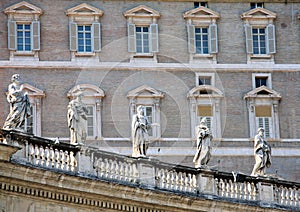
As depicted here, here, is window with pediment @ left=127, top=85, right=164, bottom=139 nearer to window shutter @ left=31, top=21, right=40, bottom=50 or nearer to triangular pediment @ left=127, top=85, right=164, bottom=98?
triangular pediment @ left=127, top=85, right=164, bottom=98

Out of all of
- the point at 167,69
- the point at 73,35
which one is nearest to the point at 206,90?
the point at 167,69

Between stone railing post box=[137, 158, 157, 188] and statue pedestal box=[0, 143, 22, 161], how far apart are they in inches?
200

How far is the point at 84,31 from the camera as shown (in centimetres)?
6912

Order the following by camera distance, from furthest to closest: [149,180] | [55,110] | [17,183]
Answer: [55,110] < [149,180] < [17,183]

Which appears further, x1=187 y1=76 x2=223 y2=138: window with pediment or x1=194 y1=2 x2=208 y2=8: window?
x1=194 y1=2 x2=208 y2=8: window

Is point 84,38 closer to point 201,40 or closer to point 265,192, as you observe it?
point 201,40

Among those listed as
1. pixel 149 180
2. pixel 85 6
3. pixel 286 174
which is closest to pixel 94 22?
pixel 85 6

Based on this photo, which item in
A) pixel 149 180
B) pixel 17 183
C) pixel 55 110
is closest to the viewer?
pixel 17 183

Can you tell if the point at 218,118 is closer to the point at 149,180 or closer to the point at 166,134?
the point at 166,134

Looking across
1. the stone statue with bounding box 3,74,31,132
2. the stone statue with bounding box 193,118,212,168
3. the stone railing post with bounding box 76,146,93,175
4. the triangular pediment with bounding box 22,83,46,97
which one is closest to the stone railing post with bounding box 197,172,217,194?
the stone statue with bounding box 193,118,212,168

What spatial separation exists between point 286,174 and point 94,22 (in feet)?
34.4

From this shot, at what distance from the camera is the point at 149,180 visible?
160 feet

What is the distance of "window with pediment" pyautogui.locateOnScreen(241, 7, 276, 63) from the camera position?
70375 millimetres

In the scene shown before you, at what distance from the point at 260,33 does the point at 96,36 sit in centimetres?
731
